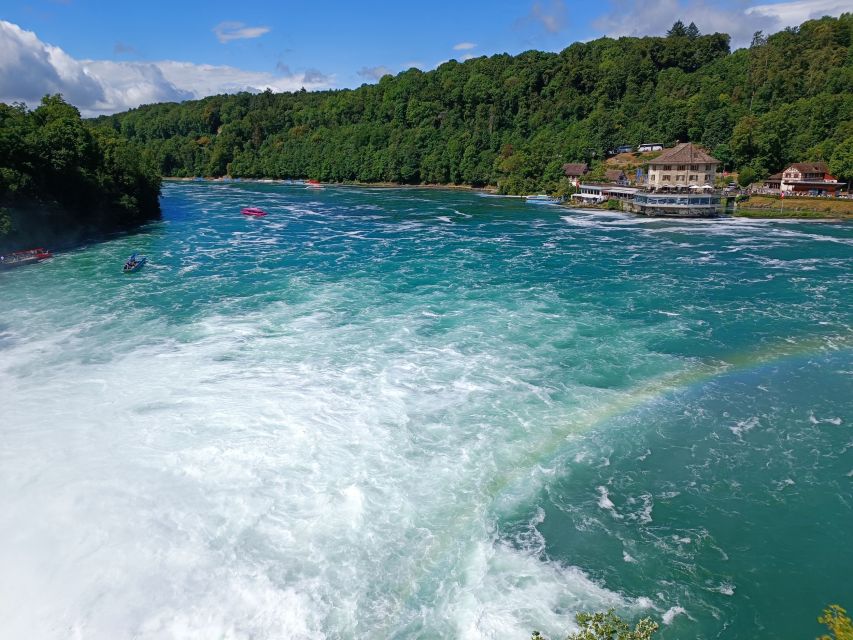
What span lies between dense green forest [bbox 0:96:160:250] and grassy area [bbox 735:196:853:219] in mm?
77390

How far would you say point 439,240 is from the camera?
190 ft

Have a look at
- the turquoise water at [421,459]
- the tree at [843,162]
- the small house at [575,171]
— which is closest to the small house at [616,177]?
the small house at [575,171]

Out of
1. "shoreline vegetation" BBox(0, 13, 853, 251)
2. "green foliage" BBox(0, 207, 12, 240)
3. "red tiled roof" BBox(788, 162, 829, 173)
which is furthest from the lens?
"red tiled roof" BBox(788, 162, 829, 173)

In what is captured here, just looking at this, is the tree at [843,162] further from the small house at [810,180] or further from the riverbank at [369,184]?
the riverbank at [369,184]

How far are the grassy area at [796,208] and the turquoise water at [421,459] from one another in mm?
37250

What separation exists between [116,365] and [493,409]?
684 inches

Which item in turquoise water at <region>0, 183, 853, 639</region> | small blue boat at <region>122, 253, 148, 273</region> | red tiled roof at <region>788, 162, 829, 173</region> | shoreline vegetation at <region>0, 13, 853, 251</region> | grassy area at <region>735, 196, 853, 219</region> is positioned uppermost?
shoreline vegetation at <region>0, 13, 853, 251</region>

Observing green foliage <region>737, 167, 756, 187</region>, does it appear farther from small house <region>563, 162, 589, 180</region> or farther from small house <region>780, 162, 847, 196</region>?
small house <region>563, 162, 589, 180</region>

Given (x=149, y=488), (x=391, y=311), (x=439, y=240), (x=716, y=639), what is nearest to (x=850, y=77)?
(x=439, y=240)

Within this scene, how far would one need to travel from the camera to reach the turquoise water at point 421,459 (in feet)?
44.2

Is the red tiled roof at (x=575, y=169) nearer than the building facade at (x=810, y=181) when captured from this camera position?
No

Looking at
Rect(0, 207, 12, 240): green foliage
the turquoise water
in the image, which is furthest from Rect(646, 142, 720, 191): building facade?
Rect(0, 207, 12, 240): green foliage

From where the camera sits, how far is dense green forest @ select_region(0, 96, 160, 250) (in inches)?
1866

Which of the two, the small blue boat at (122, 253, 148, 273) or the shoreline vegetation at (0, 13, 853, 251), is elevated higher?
the shoreline vegetation at (0, 13, 853, 251)
